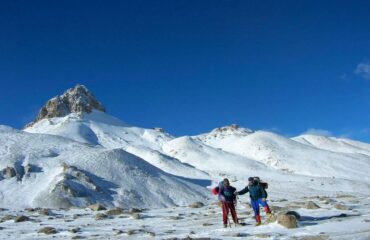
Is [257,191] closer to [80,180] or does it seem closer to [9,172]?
[80,180]

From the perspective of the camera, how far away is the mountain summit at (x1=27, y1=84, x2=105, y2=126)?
174m

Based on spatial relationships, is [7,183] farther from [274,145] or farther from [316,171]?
[274,145]

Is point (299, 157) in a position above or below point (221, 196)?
above

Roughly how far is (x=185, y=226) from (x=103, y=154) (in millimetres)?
Answer: 51831

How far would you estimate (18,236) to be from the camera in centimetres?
2003

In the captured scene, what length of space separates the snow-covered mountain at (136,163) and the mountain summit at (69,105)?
1.18 ft

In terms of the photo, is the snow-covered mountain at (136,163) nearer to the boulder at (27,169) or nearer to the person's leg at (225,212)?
the boulder at (27,169)

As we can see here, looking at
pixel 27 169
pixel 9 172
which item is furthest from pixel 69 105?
pixel 9 172

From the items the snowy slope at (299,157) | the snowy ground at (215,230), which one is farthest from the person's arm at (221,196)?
the snowy slope at (299,157)

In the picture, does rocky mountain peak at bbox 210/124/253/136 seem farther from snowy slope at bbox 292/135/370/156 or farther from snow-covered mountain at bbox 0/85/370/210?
snowy slope at bbox 292/135/370/156

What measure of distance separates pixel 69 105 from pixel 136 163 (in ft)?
361

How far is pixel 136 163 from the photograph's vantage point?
7275cm

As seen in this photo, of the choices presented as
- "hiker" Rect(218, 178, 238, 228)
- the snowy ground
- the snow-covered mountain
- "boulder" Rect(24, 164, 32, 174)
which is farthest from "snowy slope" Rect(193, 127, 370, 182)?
"hiker" Rect(218, 178, 238, 228)

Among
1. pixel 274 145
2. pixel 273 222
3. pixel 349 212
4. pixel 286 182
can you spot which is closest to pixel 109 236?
pixel 273 222
